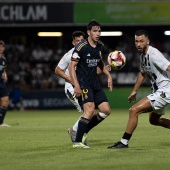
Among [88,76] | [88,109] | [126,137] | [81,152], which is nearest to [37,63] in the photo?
[88,76]

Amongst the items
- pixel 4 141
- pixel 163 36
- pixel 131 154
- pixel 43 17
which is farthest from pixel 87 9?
pixel 131 154

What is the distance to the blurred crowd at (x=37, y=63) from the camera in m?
28.7

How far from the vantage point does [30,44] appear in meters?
31.2

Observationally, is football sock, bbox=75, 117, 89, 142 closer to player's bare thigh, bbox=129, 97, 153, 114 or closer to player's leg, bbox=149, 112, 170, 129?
player's bare thigh, bbox=129, 97, 153, 114

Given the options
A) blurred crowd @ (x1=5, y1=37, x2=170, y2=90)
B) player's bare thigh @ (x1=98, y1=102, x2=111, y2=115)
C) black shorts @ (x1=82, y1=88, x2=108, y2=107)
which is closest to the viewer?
black shorts @ (x1=82, y1=88, x2=108, y2=107)

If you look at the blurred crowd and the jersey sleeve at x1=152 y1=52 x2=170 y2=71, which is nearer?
the jersey sleeve at x1=152 y1=52 x2=170 y2=71

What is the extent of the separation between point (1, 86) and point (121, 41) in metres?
15.4

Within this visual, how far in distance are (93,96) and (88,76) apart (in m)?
0.36

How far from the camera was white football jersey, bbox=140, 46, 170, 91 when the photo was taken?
1009 cm

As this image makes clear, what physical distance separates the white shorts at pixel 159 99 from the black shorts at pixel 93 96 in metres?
0.86

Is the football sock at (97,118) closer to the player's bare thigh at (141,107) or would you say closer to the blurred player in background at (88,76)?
the blurred player in background at (88,76)

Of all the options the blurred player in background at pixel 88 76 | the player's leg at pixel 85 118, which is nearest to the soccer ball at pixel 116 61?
the blurred player in background at pixel 88 76

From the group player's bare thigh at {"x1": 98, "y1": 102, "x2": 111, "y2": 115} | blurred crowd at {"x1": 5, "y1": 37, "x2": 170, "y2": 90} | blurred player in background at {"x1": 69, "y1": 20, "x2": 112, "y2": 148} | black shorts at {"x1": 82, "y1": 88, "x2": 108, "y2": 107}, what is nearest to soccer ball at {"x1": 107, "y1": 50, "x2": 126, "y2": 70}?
blurred player in background at {"x1": 69, "y1": 20, "x2": 112, "y2": 148}

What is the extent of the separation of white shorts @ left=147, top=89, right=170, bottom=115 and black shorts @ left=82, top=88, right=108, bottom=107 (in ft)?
2.81
